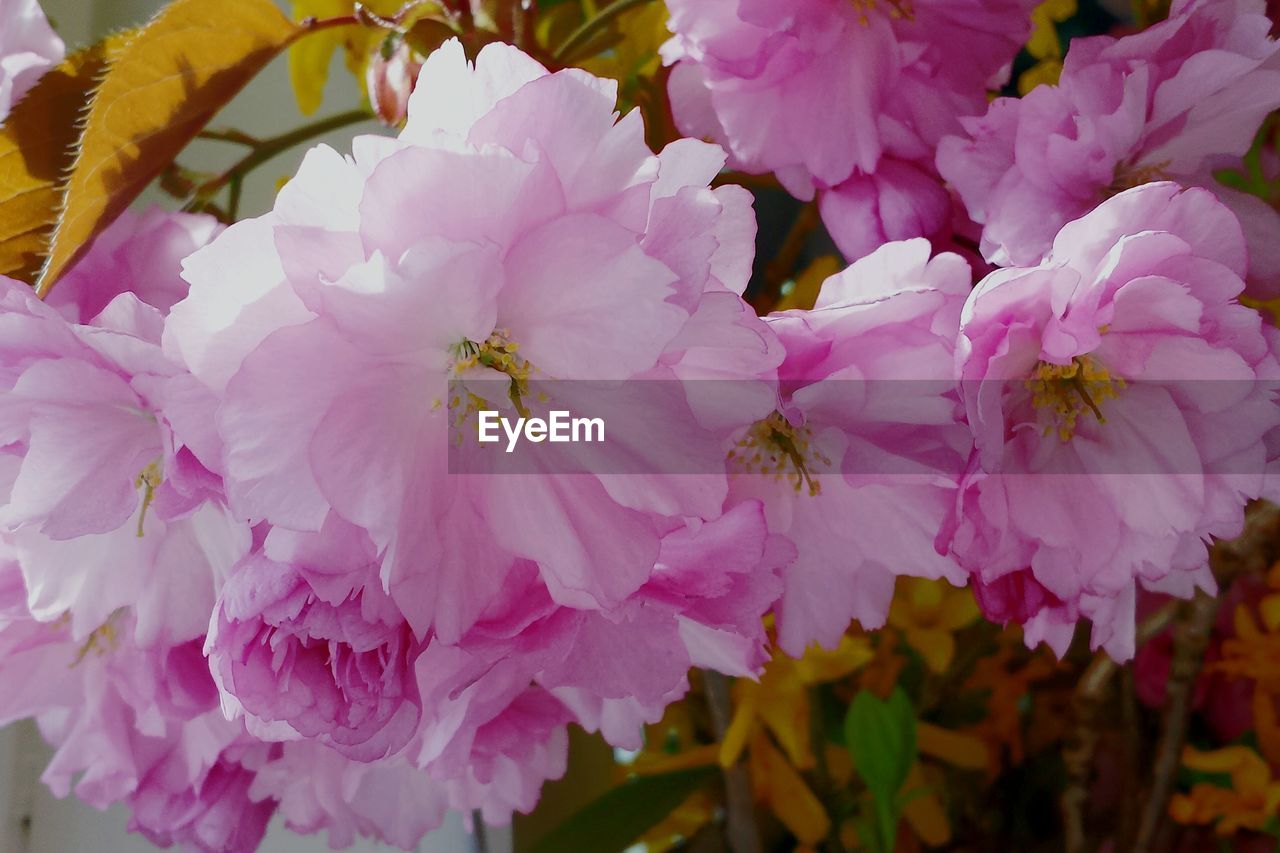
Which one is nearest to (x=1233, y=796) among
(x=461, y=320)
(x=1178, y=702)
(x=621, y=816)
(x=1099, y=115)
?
(x=1178, y=702)

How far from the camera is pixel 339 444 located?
25 centimetres

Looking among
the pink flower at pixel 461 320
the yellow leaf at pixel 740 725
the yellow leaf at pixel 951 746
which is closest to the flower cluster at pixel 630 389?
the pink flower at pixel 461 320

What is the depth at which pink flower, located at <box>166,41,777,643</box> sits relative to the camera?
0.79 ft

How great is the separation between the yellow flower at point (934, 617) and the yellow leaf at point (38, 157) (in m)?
0.43

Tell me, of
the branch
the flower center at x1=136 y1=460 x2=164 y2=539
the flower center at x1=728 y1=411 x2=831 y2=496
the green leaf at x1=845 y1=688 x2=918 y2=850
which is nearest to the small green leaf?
A: the green leaf at x1=845 y1=688 x2=918 y2=850

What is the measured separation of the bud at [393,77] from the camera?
389 mm

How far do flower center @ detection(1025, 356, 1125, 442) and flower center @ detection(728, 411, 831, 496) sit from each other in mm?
66

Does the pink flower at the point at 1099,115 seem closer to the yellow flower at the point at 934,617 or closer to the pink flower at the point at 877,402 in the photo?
the pink flower at the point at 877,402

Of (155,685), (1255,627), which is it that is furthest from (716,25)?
(1255,627)

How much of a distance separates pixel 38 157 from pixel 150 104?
0.04 meters

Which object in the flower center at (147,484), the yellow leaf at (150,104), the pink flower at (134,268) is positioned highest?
the yellow leaf at (150,104)

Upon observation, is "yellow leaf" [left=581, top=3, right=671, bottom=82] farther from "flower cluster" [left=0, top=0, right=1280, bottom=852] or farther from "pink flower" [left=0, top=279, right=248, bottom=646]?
"pink flower" [left=0, top=279, right=248, bottom=646]

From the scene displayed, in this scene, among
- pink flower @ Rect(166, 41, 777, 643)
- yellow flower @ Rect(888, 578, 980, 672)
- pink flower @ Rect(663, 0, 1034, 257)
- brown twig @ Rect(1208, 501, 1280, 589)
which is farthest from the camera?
yellow flower @ Rect(888, 578, 980, 672)

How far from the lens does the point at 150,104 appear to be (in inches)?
12.8
